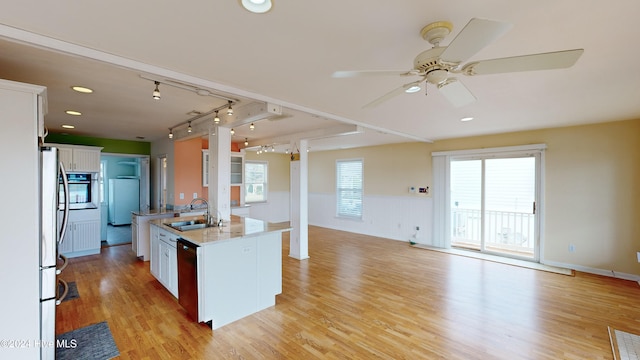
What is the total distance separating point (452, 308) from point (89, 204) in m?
7.10

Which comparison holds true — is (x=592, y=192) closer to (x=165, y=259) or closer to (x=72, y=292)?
(x=165, y=259)

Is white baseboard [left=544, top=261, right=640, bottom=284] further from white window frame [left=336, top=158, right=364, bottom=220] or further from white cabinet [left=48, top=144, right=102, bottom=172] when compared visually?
white cabinet [left=48, top=144, right=102, bottom=172]

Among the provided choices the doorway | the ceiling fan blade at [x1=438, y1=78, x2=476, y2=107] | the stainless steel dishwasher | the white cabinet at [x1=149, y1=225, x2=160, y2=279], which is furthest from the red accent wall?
the doorway

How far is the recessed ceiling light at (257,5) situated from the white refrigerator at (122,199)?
8.98 m

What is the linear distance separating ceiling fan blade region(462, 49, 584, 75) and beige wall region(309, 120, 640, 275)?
4.46 m

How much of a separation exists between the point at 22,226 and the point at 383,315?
3.24m

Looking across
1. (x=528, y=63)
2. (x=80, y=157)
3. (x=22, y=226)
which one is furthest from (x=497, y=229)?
(x=80, y=157)

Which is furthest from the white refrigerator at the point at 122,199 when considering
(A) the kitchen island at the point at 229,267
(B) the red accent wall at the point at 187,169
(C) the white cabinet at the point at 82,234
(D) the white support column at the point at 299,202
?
(A) the kitchen island at the point at 229,267

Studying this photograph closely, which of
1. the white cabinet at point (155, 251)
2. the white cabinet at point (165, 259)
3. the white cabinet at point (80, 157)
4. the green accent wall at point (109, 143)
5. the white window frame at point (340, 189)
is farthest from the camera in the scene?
the white window frame at point (340, 189)

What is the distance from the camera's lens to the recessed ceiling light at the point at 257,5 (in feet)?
4.42

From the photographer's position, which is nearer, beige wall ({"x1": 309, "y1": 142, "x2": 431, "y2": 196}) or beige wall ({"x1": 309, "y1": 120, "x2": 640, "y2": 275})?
beige wall ({"x1": 309, "y1": 120, "x2": 640, "y2": 275})

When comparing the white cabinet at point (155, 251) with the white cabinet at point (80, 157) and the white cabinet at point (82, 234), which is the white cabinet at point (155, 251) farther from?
the white cabinet at point (80, 157)

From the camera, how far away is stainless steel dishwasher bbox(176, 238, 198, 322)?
9.14 ft

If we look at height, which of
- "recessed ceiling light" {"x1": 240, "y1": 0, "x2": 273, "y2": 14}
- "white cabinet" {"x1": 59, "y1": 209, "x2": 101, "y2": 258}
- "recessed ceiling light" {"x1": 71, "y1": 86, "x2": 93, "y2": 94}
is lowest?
"white cabinet" {"x1": 59, "y1": 209, "x2": 101, "y2": 258}
